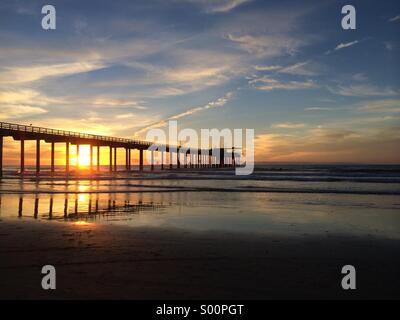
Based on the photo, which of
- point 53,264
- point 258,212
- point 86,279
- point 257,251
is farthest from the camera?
point 258,212

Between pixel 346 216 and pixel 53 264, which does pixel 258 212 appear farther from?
pixel 53 264

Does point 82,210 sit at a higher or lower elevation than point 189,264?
higher

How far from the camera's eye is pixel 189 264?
652 cm

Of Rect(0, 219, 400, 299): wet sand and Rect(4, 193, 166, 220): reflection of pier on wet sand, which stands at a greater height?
Rect(4, 193, 166, 220): reflection of pier on wet sand

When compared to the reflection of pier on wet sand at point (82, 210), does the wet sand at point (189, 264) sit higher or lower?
lower

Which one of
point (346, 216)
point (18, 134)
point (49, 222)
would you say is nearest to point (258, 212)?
point (346, 216)

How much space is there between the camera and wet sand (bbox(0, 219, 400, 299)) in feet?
17.1

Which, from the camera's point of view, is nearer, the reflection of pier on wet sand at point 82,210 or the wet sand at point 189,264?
the wet sand at point 189,264

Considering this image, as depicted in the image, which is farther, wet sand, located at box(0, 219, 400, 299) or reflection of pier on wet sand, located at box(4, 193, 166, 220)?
reflection of pier on wet sand, located at box(4, 193, 166, 220)

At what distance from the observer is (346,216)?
12578mm

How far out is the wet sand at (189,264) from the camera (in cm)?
520

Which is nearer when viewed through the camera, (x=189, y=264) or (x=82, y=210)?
(x=189, y=264)

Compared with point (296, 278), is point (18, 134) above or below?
above
